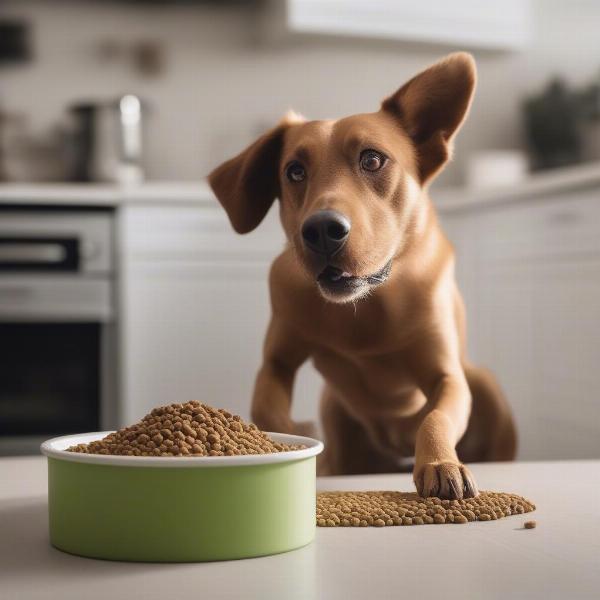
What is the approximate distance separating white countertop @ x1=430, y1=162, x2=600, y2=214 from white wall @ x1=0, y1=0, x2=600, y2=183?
1.88ft

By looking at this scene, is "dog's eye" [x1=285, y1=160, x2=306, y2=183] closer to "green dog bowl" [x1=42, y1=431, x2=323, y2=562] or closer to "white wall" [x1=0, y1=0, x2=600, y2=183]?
"green dog bowl" [x1=42, y1=431, x2=323, y2=562]

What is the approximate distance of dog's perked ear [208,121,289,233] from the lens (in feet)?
3.86

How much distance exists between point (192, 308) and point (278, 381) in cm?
190

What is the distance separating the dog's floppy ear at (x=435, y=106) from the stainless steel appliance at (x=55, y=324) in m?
1.96

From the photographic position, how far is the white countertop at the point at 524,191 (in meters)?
2.60

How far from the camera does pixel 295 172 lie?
1109 millimetres

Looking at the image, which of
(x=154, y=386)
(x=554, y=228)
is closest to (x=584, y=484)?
(x=554, y=228)

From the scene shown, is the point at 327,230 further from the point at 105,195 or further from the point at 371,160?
the point at 105,195

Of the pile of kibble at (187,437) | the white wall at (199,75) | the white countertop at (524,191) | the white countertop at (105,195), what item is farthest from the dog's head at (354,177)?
the white wall at (199,75)

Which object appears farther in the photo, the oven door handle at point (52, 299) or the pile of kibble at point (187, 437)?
the oven door handle at point (52, 299)

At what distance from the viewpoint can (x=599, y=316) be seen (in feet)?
8.57

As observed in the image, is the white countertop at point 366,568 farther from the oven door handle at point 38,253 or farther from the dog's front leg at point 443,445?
the oven door handle at point 38,253

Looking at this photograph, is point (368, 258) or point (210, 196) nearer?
point (368, 258)

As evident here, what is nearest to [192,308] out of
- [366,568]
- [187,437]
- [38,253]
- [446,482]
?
[38,253]
